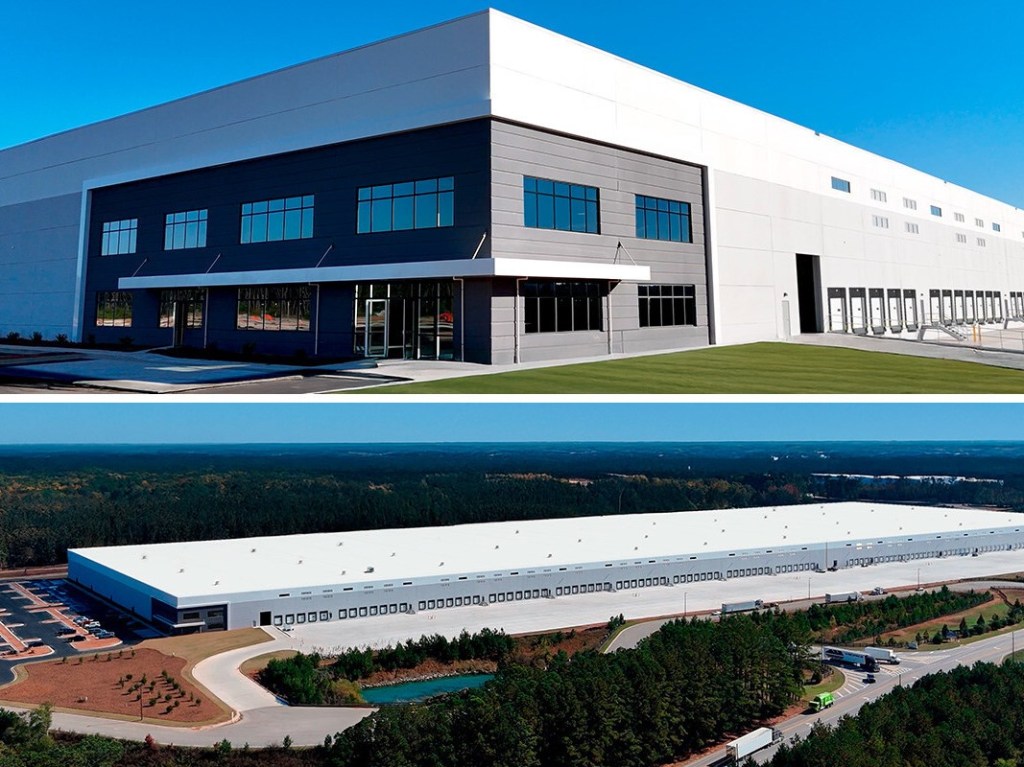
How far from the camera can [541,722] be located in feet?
67.3

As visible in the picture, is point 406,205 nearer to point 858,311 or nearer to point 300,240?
point 300,240

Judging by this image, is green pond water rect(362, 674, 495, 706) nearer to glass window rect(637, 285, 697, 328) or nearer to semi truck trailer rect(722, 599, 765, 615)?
semi truck trailer rect(722, 599, 765, 615)

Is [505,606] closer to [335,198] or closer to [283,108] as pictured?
[335,198]

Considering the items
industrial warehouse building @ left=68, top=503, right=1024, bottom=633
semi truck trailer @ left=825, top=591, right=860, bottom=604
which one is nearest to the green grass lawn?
industrial warehouse building @ left=68, top=503, right=1024, bottom=633

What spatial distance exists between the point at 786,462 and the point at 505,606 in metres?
151

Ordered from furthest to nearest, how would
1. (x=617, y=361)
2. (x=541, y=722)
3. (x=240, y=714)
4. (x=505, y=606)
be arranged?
(x=505, y=606), (x=617, y=361), (x=240, y=714), (x=541, y=722)

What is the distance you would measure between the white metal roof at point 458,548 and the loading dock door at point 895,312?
11.4 m

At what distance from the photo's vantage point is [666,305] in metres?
30.3

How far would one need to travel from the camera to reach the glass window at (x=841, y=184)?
41.2m

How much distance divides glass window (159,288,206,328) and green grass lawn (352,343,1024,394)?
Result: 594 inches

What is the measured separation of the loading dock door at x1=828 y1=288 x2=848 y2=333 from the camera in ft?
129

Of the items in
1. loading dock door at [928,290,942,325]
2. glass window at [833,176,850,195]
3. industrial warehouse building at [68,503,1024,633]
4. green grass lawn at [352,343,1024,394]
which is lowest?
industrial warehouse building at [68,503,1024,633]

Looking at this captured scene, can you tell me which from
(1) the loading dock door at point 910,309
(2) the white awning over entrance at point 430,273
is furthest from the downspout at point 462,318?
(1) the loading dock door at point 910,309

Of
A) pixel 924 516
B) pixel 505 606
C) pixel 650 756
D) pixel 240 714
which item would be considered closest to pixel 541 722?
pixel 650 756
